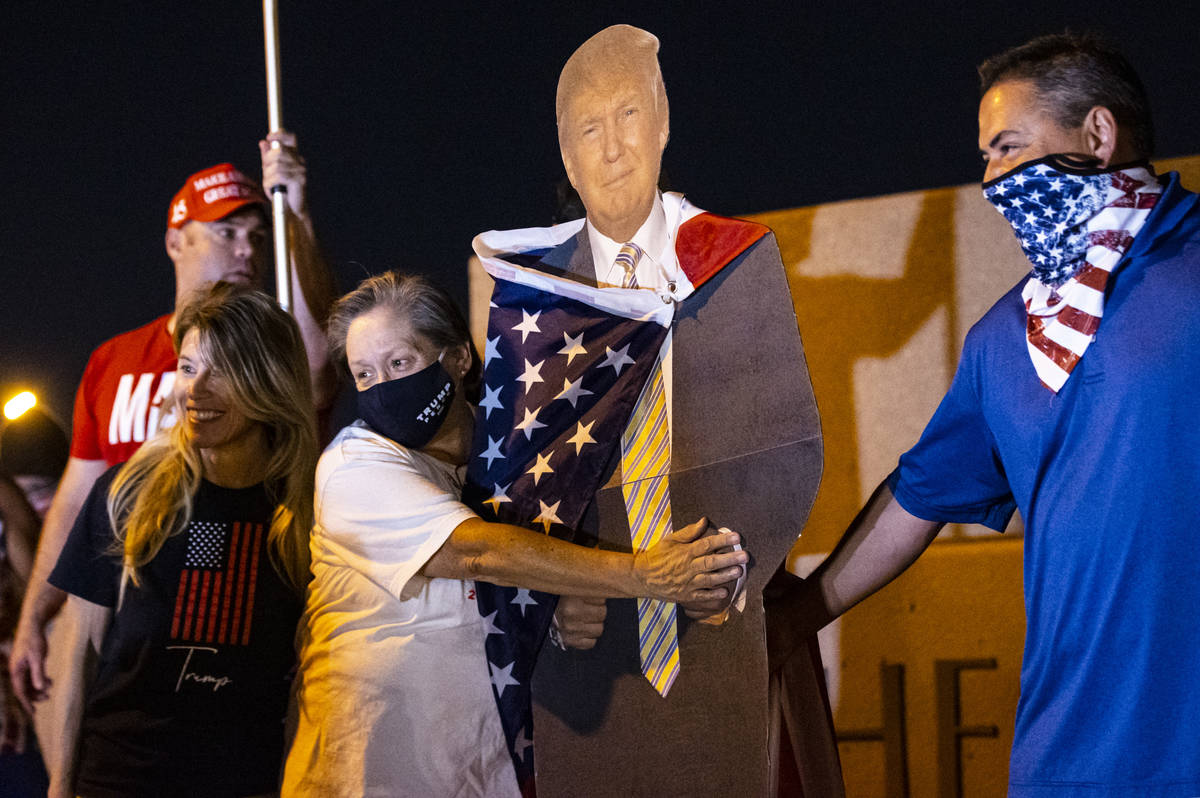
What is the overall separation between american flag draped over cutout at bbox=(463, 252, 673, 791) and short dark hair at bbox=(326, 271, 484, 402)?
124 mm

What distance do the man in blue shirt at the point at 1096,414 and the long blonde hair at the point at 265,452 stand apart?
1.48m

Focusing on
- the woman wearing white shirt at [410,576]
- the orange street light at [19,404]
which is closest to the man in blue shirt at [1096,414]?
the woman wearing white shirt at [410,576]

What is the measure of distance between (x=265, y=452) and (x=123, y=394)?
34.6 inches

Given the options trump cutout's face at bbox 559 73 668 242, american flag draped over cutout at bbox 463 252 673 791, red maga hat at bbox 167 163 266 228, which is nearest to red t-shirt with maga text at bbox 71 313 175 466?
red maga hat at bbox 167 163 266 228

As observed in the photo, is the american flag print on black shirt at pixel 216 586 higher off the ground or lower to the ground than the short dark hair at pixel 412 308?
lower

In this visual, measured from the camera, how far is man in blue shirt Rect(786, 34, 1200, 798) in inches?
73.3

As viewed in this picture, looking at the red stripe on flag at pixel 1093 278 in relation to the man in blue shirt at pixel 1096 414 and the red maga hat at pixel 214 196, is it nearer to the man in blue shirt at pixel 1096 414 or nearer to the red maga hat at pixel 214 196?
the man in blue shirt at pixel 1096 414

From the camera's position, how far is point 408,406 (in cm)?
252

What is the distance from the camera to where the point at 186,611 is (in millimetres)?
2592

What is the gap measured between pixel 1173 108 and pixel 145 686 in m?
2.72

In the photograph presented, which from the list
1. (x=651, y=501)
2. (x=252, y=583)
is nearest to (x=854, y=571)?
(x=651, y=501)

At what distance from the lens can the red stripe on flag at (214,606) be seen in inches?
102

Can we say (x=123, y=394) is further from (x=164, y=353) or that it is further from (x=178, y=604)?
(x=178, y=604)

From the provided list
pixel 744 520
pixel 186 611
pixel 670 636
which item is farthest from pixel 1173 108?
pixel 186 611
